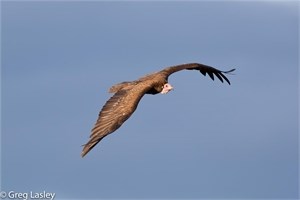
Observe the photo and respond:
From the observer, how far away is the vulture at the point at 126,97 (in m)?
33.4

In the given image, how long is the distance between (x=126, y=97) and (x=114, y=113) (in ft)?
6.33

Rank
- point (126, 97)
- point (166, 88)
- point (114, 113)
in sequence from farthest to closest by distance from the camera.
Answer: point (166, 88)
point (126, 97)
point (114, 113)

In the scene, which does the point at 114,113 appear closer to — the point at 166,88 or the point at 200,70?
the point at 166,88

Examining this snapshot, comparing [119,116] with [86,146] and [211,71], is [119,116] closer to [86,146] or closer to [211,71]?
[86,146]

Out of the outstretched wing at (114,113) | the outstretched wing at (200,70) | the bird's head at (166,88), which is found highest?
the outstretched wing at (200,70)

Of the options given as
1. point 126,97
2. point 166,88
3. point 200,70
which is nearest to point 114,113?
point 126,97

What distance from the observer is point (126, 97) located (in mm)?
37188

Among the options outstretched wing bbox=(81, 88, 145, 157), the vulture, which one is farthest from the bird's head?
outstretched wing bbox=(81, 88, 145, 157)

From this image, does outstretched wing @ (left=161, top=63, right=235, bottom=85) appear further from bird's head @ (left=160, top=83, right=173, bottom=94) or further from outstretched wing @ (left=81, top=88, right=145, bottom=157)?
outstretched wing @ (left=81, top=88, right=145, bottom=157)

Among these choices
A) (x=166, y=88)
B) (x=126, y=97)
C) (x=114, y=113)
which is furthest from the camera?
(x=166, y=88)

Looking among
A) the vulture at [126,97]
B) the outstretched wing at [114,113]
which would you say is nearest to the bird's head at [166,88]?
the vulture at [126,97]

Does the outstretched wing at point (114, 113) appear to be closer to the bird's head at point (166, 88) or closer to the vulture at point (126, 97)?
the vulture at point (126, 97)

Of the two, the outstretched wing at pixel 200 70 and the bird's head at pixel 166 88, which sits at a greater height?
the outstretched wing at pixel 200 70

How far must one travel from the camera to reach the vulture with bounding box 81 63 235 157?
110ft
